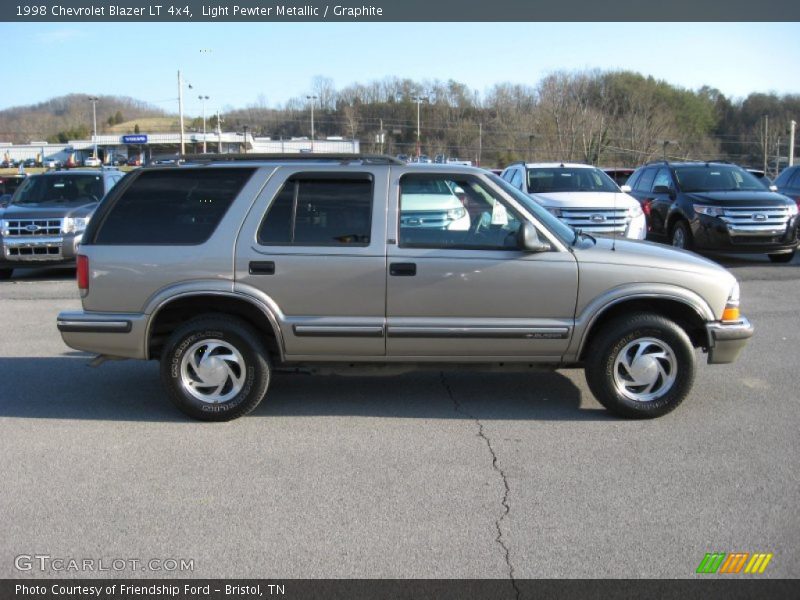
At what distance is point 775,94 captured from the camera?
3187 inches

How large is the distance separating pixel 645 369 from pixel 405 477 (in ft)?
6.69

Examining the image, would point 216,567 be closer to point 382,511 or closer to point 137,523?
point 137,523

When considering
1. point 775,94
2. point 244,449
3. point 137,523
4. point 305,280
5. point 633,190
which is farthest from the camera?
point 775,94

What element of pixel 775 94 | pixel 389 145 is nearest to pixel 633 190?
pixel 389 145

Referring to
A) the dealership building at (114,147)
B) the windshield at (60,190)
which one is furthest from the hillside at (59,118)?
the windshield at (60,190)

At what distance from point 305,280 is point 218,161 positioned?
3.92 ft

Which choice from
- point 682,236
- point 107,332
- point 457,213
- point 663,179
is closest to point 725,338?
point 457,213

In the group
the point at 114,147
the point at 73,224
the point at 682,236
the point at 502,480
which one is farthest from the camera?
the point at 114,147

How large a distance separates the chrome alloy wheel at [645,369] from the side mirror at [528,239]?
0.96 m

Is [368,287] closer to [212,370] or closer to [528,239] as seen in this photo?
[528,239]

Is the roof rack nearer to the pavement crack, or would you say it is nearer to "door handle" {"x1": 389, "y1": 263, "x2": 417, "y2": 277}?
"door handle" {"x1": 389, "y1": 263, "x2": 417, "y2": 277}

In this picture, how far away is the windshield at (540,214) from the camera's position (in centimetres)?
565

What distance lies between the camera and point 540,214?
5855 mm

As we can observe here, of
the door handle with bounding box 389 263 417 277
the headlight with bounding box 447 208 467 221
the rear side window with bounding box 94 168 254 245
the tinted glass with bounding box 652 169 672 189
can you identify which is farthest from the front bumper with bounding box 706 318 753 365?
the tinted glass with bounding box 652 169 672 189
